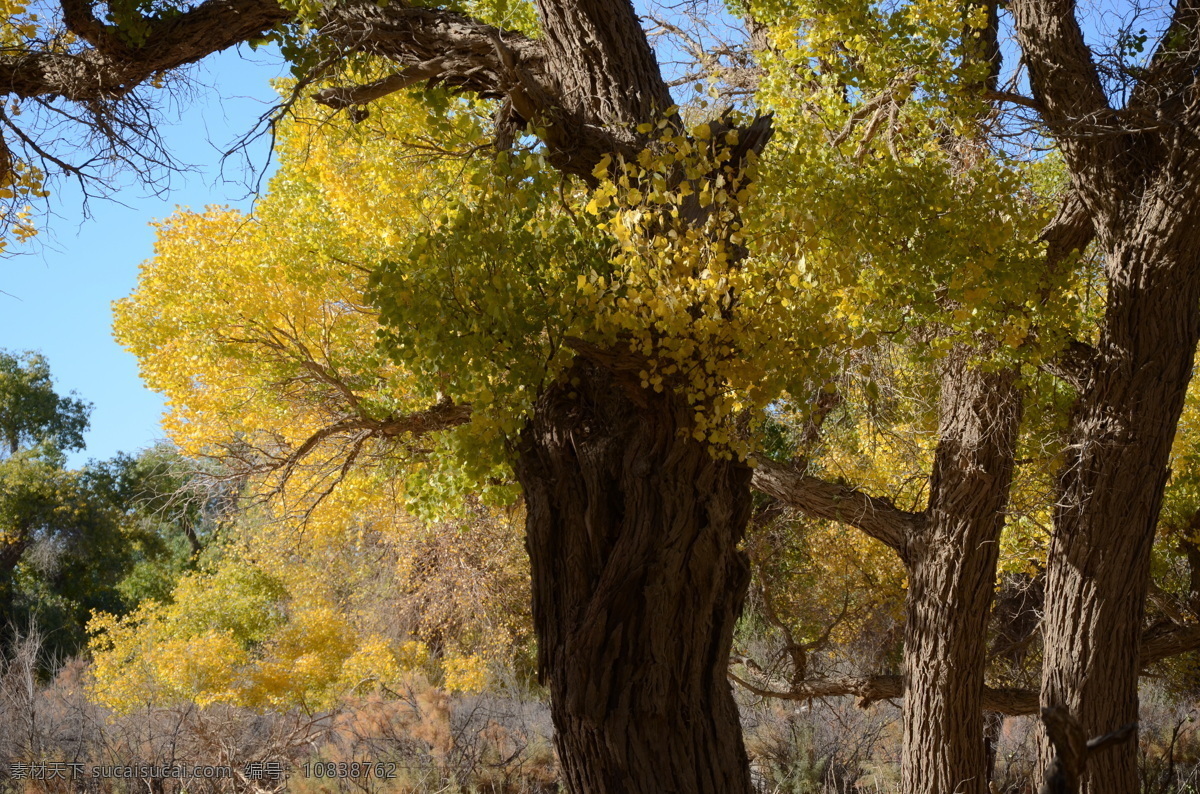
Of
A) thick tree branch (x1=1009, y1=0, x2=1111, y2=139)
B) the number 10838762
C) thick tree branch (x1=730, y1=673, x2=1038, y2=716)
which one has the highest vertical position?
thick tree branch (x1=1009, y1=0, x2=1111, y2=139)

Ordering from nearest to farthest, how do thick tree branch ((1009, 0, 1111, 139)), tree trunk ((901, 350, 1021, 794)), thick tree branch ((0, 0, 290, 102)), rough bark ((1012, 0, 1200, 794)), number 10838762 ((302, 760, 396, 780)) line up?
1. thick tree branch ((0, 0, 290, 102))
2. rough bark ((1012, 0, 1200, 794))
3. thick tree branch ((1009, 0, 1111, 139))
4. tree trunk ((901, 350, 1021, 794))
5. number 10838762 ((302, 760, 396, 780))

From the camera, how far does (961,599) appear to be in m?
6.12

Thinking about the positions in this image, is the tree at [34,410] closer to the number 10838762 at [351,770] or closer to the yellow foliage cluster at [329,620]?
the yellow foliage cluster at [329,620]

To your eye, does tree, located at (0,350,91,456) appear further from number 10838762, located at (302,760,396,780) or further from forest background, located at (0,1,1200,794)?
number 10838762, located at (302,760,396,780)

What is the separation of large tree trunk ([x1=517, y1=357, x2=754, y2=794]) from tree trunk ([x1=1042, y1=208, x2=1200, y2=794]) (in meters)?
2.85

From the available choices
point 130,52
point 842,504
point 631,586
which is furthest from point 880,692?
point 130,52

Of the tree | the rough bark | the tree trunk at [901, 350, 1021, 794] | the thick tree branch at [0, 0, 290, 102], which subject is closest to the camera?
the thick tree branch at [0, 0, 290, 102]

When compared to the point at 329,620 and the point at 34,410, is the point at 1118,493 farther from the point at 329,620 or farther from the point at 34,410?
the point at 34,410

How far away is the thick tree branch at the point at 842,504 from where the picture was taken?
6.60 metres

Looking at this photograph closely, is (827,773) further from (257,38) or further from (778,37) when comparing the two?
(257,38)

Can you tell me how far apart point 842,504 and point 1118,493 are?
1.73m

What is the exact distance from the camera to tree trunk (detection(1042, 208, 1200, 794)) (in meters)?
5.46

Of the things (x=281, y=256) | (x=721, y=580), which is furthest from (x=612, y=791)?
(x=281, y=256)

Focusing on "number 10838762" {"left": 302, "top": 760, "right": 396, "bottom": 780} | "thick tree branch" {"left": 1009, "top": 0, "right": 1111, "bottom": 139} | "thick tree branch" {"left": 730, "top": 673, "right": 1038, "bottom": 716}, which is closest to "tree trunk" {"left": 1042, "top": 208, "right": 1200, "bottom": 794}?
"thick tree branch" {"left": 1009, "top": 0, "right": 1111, "bottom": 139}
